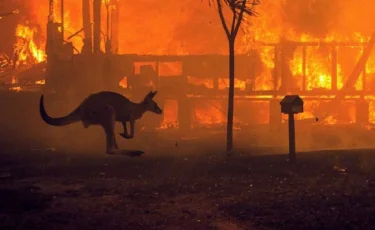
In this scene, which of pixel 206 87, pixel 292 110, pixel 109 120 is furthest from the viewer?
pixel 206 87

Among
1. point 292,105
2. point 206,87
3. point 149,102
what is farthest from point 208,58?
point 292,105

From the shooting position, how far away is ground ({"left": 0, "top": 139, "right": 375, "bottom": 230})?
6.25 metres

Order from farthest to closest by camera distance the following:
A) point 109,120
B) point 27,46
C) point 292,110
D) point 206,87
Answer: point 27,46 → point 206,87 → point 109,120 → point 292,110

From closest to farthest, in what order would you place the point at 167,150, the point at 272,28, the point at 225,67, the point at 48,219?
the point at 48,219 → the point at 167,150 → the point at 225,67 → the point at 272,28

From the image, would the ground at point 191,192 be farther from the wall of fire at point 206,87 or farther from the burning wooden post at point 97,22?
the burning wooden post at point 97,22

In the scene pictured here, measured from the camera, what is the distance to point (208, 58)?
24156 mm

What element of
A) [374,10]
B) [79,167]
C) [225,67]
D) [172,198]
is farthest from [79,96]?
[374,10]

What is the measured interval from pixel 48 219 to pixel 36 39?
106ft

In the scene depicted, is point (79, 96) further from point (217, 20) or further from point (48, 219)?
point (217, 20)

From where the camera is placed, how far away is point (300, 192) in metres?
7.79

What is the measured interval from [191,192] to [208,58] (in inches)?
658

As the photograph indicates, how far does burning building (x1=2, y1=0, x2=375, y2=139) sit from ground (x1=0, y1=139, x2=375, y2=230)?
11410 millimetres

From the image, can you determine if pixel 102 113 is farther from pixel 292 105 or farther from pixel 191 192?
pixel 292 105

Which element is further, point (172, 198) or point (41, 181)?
point (41, 181)
